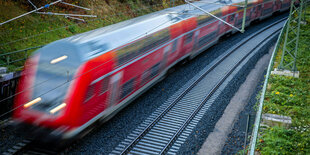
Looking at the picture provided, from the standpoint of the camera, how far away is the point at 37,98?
357 inches

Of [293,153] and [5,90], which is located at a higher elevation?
[5,90]

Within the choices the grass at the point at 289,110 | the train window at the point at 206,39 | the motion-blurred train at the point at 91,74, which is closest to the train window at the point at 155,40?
the motion-blurred train at the point at 91,74

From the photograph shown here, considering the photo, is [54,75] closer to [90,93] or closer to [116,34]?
[90,93]

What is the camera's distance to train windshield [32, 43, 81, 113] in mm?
8906

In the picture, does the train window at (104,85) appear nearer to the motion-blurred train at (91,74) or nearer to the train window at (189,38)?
the motion-blurred train at (91,74)

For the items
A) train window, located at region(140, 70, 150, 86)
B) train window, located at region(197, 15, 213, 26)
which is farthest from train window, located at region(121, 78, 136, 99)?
train window, located at region(197, 15, 213, 26)

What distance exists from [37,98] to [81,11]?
15893mm

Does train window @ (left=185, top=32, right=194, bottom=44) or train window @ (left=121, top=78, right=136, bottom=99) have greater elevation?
train window @ (left=185, top=32, right=194, bottom=44)

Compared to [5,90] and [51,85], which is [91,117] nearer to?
[51,85]

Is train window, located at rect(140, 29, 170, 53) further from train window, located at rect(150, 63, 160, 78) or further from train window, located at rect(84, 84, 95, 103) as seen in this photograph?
train window, located at rect(84, 84, 95, 103)

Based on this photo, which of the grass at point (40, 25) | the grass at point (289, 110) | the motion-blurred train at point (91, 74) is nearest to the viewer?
Result: the motion-blurred train at point (91, 74)

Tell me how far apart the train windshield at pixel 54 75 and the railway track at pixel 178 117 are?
9.22ft

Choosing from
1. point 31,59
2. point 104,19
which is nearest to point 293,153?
point 31,59

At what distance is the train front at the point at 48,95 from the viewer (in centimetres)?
888
